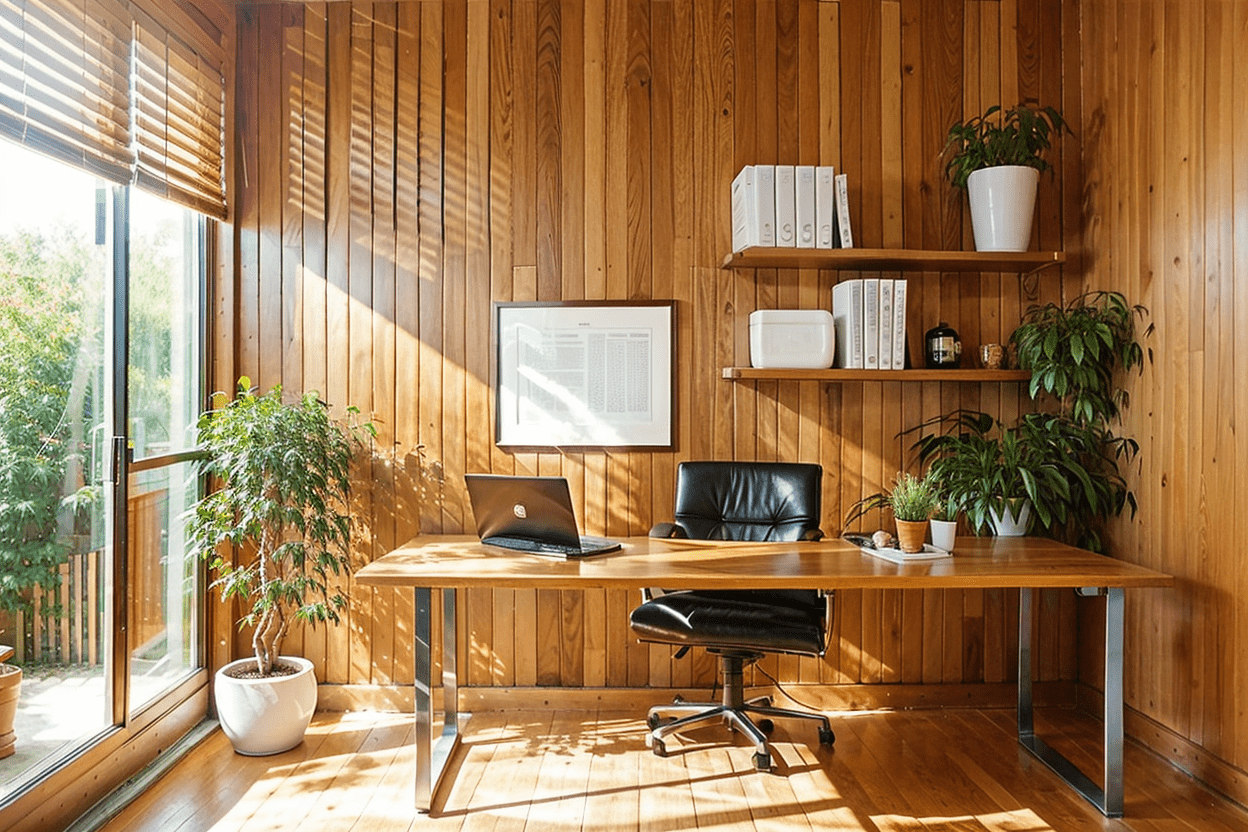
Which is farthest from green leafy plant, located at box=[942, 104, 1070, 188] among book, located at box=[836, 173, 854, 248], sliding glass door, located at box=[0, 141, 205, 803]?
sliding glass door, located at box=[0, 141, 205, 803]

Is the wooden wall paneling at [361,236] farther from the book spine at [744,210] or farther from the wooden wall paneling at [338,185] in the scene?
the book spine at [744,210]

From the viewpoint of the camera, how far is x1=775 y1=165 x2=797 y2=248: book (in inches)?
128

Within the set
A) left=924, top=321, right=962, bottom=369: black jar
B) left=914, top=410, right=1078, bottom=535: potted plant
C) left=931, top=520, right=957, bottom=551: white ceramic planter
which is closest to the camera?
left=931, top=520, right=957, bottom=551: white ceramic planter

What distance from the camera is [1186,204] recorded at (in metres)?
2.88

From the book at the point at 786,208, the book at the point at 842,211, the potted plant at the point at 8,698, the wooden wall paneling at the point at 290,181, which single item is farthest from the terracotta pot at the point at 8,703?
the book at the point at 842,211

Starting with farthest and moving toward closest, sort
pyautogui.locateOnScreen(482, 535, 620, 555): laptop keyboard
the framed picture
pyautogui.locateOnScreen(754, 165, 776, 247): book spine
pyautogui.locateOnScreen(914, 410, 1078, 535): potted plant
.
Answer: the framed picture, pyautogui.locateOnScreen(754, 165, 776, 247): book spine, pyautogui.locateOnScreen(914, 410, 1078, 535): potted plant, pyautogui.locateOnScreen(482, 535, 620, 555): laptop keyboard

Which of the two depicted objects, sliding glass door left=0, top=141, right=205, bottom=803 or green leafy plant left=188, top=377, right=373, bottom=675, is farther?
green leafy plant left=188, top=377, right=373, bottom=675

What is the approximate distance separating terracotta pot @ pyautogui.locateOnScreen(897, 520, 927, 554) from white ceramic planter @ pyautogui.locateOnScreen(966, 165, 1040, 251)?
1.16 meters

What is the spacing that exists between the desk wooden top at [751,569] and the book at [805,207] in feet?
3.68

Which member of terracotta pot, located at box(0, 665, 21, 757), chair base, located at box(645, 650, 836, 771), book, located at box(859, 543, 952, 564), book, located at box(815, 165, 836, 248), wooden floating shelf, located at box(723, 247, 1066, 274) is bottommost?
chair base, located at box(645, 650, 836, 771)

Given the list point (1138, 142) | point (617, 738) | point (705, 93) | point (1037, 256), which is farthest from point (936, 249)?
point (617, 738)

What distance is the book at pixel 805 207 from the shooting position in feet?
10.7

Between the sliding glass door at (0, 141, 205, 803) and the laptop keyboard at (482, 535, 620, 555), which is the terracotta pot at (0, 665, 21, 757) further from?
the laptop keyboard at (482, 535, 620, 555)

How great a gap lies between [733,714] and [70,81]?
9.14 ft
